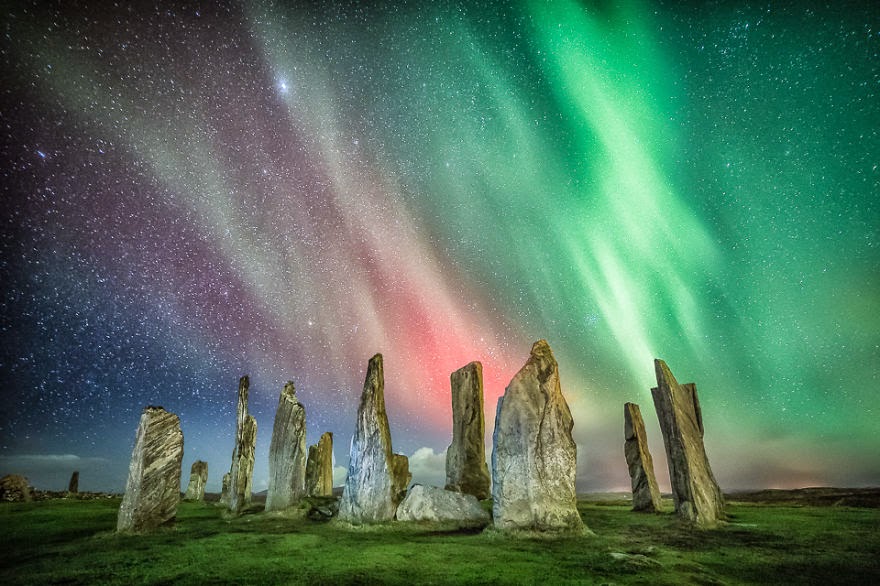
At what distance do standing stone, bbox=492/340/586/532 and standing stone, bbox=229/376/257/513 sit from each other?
1123cm

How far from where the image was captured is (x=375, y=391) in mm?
15102

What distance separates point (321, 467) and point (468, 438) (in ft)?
31.5

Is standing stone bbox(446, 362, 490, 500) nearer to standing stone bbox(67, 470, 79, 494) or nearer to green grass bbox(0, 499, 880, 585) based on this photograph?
green grass bbox(0, 499, 880, 585)

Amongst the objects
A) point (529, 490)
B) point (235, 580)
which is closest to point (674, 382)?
point (529, 490)

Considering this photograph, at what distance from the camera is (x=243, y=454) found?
17891 mm

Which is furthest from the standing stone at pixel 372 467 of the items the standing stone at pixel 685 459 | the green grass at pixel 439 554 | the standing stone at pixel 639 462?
the standing stone at pixel 639 462

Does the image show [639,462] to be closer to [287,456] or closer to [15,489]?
[287,456]

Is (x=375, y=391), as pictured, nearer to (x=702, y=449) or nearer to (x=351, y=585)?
(x=351, y=585)

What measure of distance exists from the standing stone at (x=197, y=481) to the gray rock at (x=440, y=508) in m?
27.4

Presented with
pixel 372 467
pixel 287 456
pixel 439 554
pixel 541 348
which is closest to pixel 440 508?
pixel 372 467

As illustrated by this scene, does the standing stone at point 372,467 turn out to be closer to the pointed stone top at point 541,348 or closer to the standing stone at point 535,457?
the standing stone at point 535,457

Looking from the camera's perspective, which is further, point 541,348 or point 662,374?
point 662,374

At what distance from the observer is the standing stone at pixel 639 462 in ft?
59.5

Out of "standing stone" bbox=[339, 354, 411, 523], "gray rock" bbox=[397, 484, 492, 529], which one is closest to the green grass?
"gray rock" bbox=[397, 484, 492, 529]
